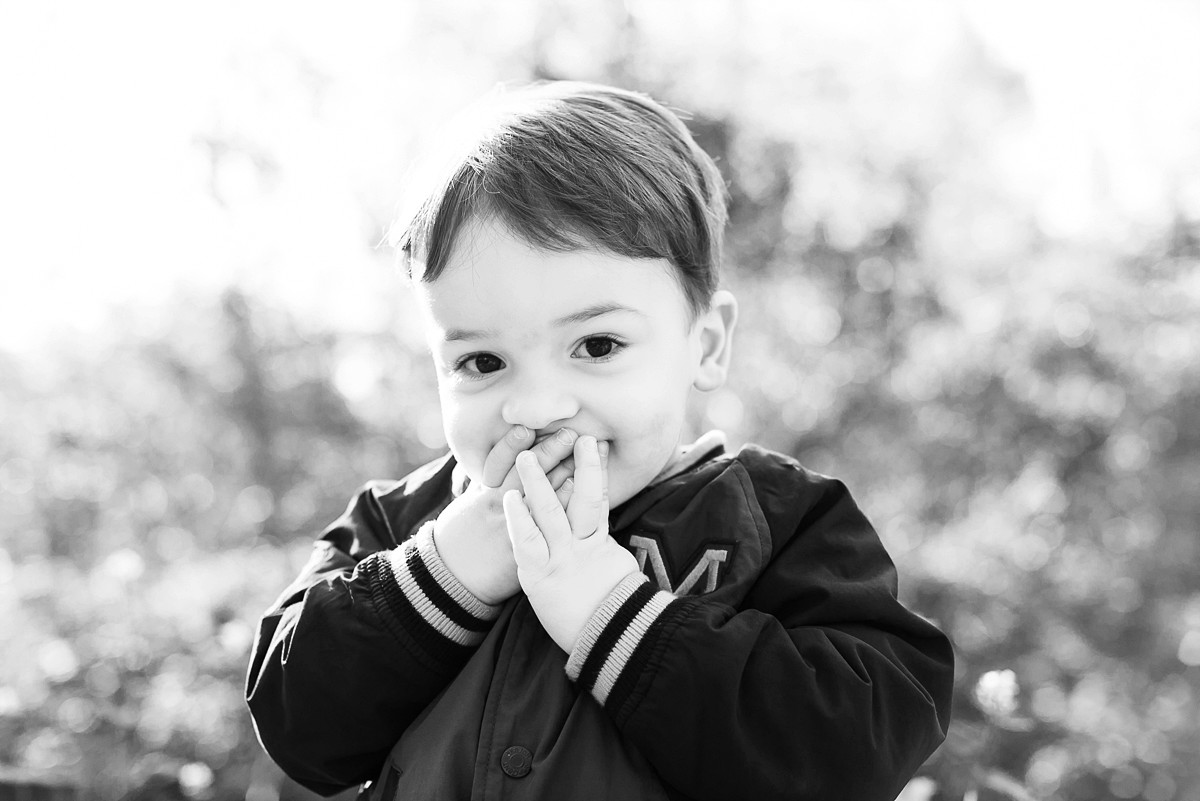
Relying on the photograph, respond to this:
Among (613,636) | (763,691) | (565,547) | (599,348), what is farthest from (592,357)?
(763,691)

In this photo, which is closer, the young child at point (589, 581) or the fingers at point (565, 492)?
the young child at point (589, 581)

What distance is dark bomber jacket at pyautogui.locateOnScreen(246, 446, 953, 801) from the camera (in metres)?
1.24

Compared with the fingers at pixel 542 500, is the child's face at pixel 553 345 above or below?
above

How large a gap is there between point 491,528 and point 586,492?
0.47ft

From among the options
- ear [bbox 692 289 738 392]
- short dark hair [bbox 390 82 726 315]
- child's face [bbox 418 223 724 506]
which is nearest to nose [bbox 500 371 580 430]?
child's face [bbox 418 223 724 506]

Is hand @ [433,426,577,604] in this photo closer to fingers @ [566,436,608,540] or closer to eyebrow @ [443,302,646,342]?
fingers @ [566,436,608,540]

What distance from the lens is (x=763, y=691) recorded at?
48.7 inches

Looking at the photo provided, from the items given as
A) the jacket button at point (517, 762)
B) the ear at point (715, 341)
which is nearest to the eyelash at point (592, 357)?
the ear at point (715, 341)

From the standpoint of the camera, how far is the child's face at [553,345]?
51.6 inches

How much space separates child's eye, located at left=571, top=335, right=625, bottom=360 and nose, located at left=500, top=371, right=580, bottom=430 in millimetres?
48

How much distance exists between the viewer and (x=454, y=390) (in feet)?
4.62

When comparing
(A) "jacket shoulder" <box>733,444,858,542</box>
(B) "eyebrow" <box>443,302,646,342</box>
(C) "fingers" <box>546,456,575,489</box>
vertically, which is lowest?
(A) "jacket shoulder" <box>733,444,858,542</box>

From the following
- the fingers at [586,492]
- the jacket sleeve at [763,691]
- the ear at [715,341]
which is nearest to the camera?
the jacket sleeve at [763,691]

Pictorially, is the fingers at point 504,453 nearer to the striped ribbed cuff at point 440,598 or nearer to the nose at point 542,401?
the nose at point 542,401
